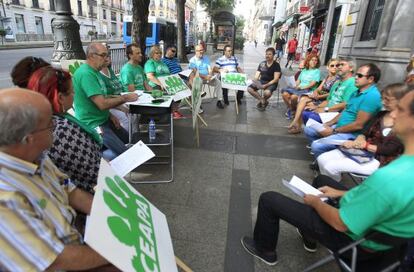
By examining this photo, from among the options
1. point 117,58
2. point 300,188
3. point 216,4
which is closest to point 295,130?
point 300,188

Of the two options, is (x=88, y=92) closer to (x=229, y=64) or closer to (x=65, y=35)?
(x=65, y=35)

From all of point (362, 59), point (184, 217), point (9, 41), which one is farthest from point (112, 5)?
point (184, 217)

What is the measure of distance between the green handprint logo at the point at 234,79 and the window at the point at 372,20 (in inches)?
202

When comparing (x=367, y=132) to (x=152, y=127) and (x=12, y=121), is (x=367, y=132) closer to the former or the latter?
(x=152, y=127)

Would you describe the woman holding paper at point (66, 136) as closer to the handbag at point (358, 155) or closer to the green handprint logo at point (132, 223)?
the green handprint logo at point (132, 223)

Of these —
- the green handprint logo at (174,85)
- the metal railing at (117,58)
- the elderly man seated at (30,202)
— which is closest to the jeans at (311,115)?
the green handprint logo at (174,85)

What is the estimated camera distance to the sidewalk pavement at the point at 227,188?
7.80 feet

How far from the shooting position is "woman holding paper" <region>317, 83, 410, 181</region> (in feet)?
8.35

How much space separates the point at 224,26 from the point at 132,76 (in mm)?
18819

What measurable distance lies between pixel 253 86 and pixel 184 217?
5065 mm

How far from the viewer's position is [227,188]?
343 cm

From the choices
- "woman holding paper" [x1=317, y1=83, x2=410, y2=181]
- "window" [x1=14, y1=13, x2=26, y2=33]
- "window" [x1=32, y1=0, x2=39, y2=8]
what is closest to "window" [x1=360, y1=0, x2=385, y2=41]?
"woman holding paper" [x1=317, y1=83, x2=410, y2=181]

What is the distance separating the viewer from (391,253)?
1.51 metres

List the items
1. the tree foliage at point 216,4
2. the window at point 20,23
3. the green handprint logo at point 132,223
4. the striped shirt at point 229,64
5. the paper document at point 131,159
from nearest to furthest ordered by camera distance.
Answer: the green handprint logo at point 132,223 → the paper document at point 131,159 → the striped shirt at point 229,64 → the window at point 20,23 → the tree foliage at point 216,4
